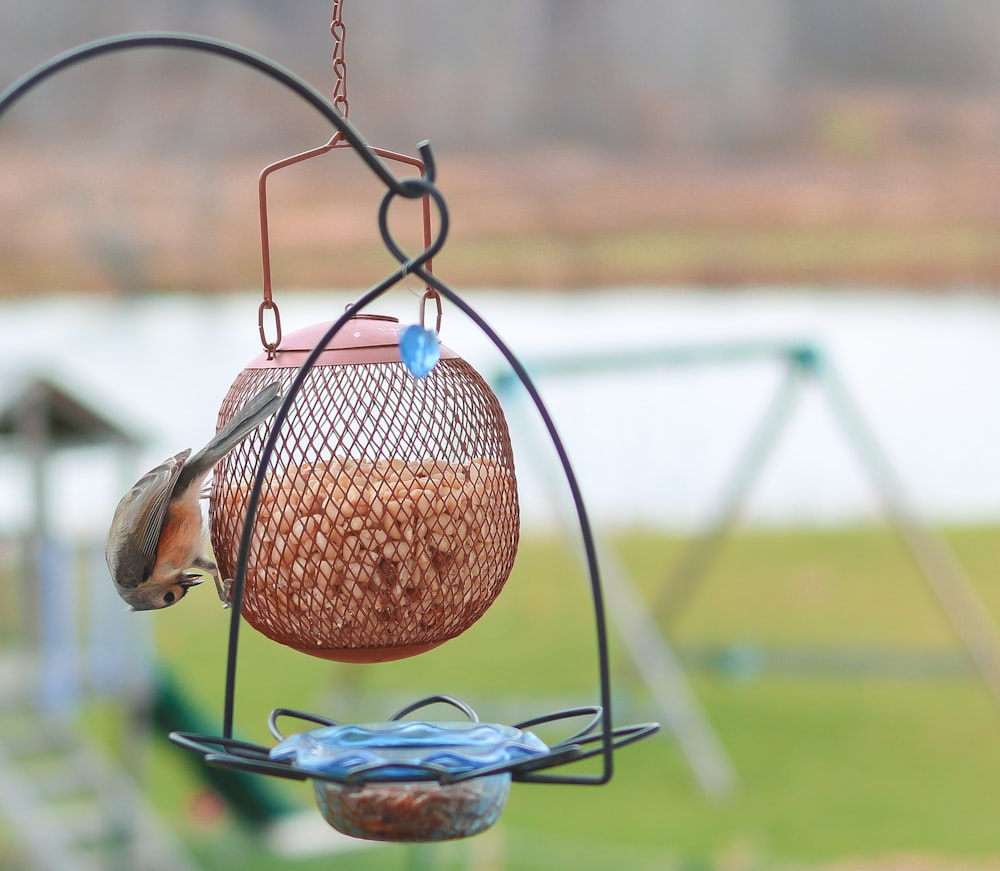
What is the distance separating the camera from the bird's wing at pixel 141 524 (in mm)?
1938

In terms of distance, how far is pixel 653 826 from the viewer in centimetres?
648

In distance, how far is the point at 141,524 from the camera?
1.98 m

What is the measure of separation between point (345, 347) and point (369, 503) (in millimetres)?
222

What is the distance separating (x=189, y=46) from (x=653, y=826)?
5.74 m

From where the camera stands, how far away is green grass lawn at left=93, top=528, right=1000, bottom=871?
618 centimetres

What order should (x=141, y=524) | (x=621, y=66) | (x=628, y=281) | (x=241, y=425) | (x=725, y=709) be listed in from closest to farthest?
(x=241, y=425) < (x=141, y=524) < (x=725, y=709) < (x=621, y=66) < (x=628, y=281)

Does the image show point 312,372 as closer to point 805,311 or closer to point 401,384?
point 401,384

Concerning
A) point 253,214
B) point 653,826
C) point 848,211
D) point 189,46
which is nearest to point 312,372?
point 189,46

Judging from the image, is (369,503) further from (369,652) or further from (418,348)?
(418,348)

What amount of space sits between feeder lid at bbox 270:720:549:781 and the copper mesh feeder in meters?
0.19

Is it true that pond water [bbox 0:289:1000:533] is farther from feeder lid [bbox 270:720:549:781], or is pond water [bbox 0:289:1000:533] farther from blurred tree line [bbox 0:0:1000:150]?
feeder lid [bbox 270:720:549:781]

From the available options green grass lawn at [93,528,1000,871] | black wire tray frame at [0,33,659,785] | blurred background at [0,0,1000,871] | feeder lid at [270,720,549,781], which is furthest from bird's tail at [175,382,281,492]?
blurred background at [0,0,1000,871]

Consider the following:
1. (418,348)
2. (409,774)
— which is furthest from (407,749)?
(418,348)

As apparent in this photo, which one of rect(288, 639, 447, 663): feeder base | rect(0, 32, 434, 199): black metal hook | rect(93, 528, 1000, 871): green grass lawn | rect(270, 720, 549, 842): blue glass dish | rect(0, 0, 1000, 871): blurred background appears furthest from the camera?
rect(0, 0, 1000, 871): blurred background
